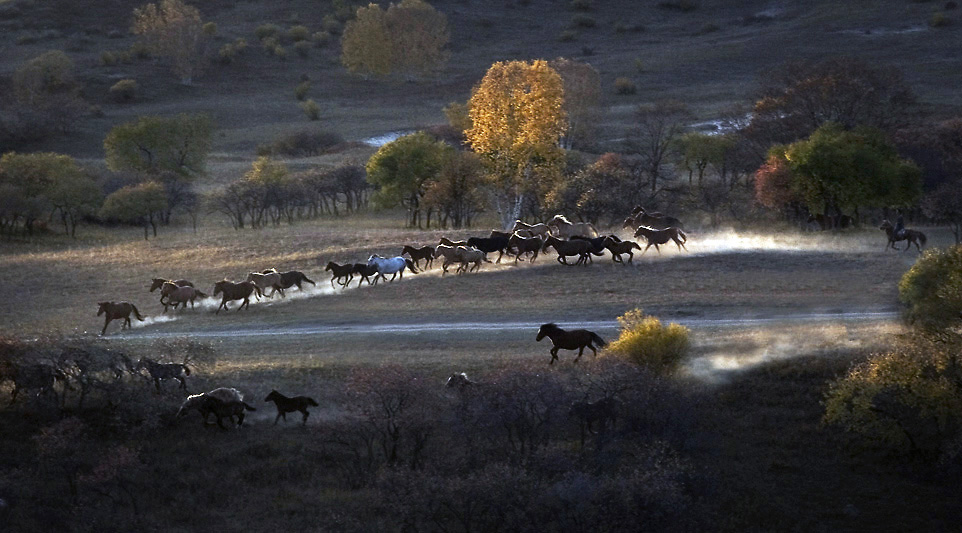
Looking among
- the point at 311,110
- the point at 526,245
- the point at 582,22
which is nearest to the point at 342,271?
the point at 526,245

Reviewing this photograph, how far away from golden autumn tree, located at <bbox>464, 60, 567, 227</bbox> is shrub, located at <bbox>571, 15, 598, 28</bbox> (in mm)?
97870

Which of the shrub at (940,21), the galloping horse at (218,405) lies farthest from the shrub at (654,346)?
the shrub at (940,21)

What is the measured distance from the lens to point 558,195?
182ft

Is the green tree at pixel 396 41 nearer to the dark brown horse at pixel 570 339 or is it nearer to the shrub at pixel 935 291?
the dark brown horse at pixel 570 339

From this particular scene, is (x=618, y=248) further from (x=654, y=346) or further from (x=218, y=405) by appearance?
→ (x=218, y=405)

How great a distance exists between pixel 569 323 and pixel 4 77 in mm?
100491

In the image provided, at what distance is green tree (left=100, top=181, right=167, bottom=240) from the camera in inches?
2418

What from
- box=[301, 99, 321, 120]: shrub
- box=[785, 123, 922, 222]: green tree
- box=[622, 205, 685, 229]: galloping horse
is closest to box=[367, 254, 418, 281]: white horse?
box=[622, 205, 685, 229]: galloping horse

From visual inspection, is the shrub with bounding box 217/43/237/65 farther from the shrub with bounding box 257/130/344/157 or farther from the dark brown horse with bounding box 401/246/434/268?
the dark brown horse with bounding box 401/246/434/268

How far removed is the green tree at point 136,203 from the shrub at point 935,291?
4493 centimetres

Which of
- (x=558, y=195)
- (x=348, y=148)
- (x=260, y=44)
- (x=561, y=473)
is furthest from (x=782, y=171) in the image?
(x=260, y=44)

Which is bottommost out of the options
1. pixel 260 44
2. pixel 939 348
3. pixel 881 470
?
pixel 881 470

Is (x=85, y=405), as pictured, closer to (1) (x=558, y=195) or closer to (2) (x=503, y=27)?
(1) (x=558, y=195)

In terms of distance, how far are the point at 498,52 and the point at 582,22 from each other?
700 inches
